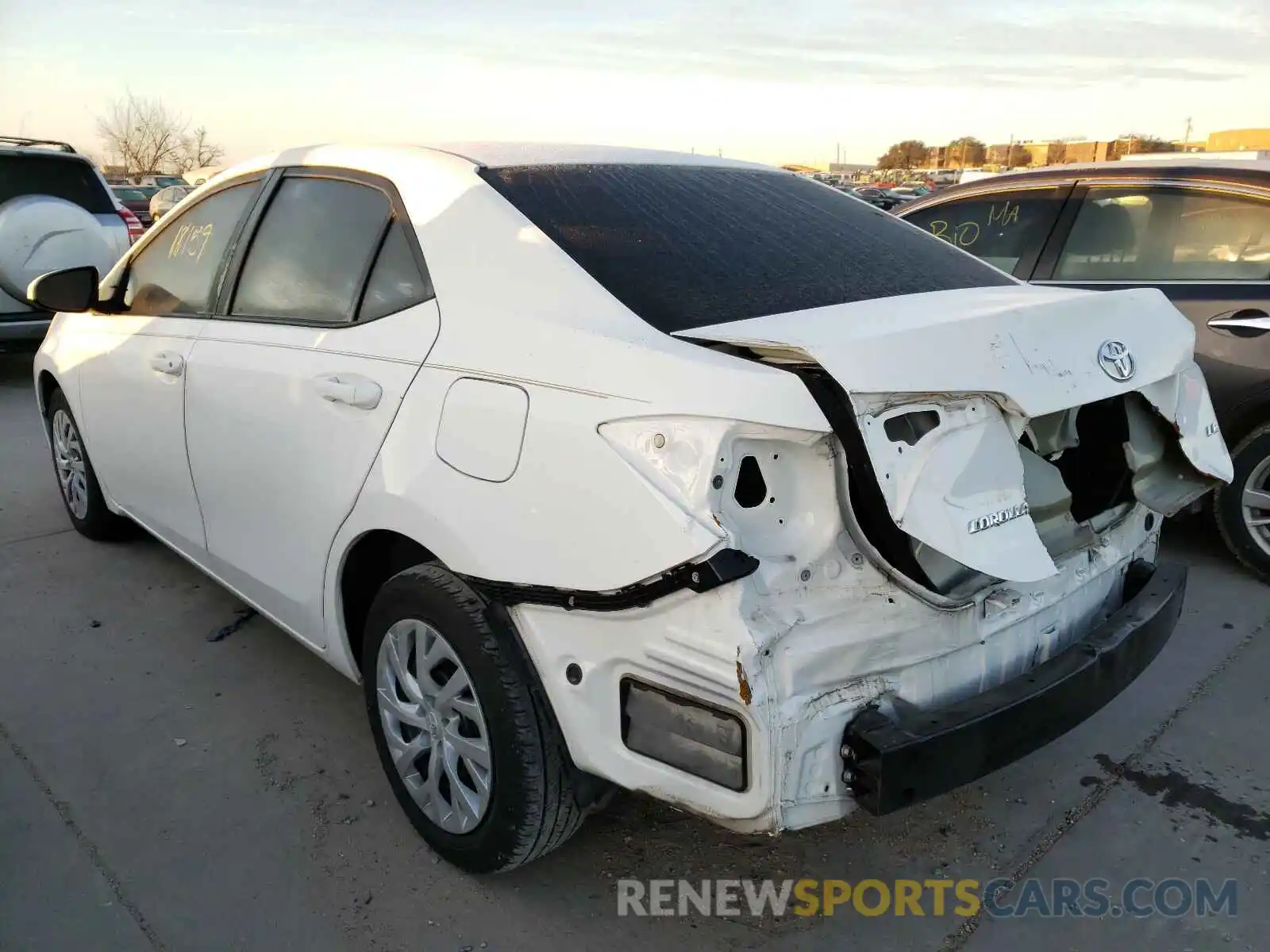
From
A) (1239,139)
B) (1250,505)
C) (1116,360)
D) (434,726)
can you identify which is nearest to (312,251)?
(434,726)

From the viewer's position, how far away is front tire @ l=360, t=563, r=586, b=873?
2021 mm

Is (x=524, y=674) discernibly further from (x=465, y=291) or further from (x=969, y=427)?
(x=969, y=427)

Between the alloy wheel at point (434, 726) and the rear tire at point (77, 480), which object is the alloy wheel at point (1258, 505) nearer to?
the alloy wheel at point (434, 726)

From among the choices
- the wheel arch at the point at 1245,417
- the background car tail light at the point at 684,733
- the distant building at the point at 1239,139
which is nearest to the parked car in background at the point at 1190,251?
the wheel arch at the point at 1245,417

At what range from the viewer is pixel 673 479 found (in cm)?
174

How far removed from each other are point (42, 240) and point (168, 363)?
4.91m

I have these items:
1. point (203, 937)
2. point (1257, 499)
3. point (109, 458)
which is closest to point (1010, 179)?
point (1257, 499)

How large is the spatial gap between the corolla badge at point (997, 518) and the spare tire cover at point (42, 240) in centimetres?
678

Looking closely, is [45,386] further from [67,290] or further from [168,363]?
[168,363]

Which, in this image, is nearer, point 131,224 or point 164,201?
point 131,224

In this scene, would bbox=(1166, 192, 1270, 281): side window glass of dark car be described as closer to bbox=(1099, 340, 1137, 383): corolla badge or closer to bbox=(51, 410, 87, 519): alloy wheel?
bbox=(1099, 340, 1137, 383): corolla badge

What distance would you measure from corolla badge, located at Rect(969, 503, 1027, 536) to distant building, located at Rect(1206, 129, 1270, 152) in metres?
17.4

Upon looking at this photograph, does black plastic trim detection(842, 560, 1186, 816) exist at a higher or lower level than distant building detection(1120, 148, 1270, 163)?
lower

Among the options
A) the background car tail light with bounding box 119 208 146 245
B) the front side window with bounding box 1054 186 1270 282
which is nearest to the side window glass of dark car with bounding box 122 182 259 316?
the front side window with bounding box 1054 186 1270 282
